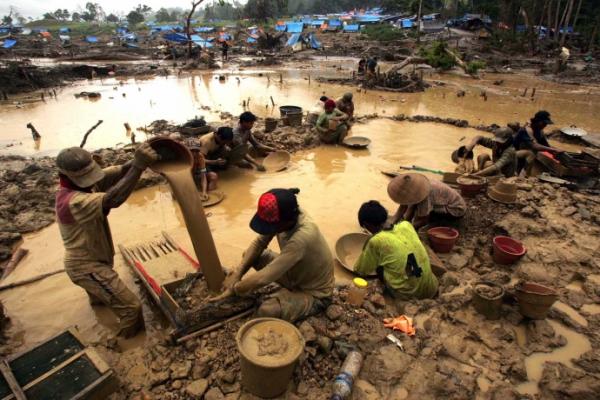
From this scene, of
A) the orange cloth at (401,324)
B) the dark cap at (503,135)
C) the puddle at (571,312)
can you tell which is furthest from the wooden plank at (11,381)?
the dark cap at (503,135)

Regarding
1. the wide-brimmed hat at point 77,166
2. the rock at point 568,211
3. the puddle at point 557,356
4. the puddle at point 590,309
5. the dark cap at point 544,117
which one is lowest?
the puddle at point 557,356

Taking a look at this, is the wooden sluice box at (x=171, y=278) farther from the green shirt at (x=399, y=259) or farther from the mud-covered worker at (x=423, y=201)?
the mud-covered worker at (x=423, y=201)

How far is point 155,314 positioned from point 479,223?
13.8 ft

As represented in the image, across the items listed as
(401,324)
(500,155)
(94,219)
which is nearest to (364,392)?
(401,324)

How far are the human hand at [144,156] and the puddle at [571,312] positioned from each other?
3.97m

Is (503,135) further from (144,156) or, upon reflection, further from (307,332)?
(144,156)

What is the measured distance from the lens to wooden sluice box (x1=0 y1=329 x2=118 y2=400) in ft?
7.48

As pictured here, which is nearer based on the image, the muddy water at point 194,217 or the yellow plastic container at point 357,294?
the muddy water at point 194,217

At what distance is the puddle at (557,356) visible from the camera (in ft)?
8.82

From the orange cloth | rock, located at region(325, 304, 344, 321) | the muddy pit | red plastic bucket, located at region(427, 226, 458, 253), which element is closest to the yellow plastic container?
the muddy pit

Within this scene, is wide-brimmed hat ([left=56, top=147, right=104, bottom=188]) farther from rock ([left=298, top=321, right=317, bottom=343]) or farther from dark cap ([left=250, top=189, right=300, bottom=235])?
rock ([left=298, top=321, right=317, bottom=343])

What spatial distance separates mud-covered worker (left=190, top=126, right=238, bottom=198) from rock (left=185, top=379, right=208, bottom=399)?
366cm

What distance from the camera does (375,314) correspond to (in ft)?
10.6

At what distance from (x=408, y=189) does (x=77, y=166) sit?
325 centimetres
